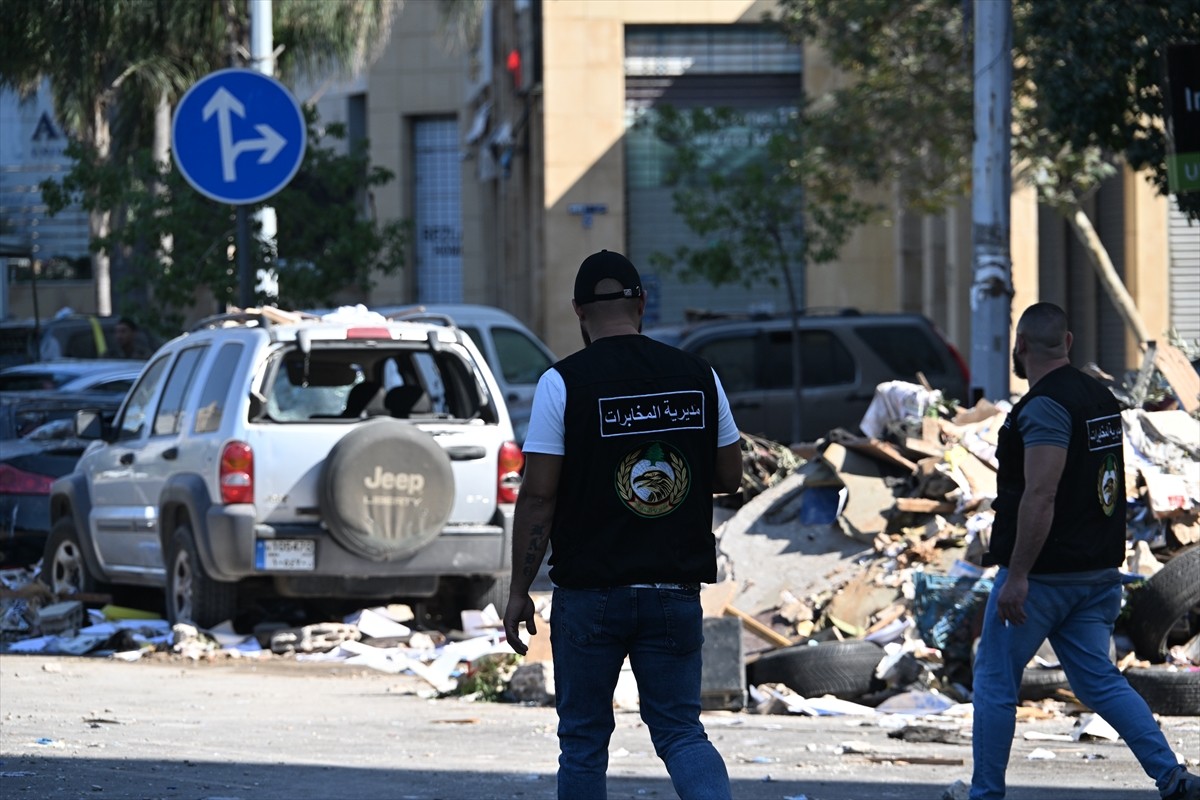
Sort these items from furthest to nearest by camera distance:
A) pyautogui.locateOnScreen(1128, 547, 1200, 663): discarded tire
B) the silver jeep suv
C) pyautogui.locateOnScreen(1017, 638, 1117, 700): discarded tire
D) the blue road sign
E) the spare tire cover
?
1. the blue road sign
2. the silver jeep suv
3. the spare tire cover
4. pyautogui.locateOnScreen(1128, 547, 1200, 663): discarded tire
5. pyautogui.locateOnScreen(1017, 638, 1117, 700): discarded tire

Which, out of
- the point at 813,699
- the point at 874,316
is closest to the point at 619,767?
the point at 813,699

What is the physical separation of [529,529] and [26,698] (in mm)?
5098

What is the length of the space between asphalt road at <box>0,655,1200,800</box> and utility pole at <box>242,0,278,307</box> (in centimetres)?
372

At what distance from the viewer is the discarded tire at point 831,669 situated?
379 inches

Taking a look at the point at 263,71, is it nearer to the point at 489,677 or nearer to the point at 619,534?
the point at 489,677

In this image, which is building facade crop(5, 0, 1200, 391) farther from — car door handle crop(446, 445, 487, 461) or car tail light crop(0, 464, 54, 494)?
car door handle crop(446, 445, 487, 461)

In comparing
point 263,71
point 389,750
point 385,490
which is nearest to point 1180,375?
point 385,490

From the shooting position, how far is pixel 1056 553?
21.0ft

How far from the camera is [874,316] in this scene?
1923 cm

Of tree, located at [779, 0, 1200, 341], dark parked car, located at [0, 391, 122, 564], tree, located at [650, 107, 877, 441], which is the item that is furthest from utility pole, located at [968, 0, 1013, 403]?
tree, located at [650, 107, 877, 441]

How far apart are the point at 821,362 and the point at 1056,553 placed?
12724 millimetres

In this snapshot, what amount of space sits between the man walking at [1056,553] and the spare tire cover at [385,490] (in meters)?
4.79

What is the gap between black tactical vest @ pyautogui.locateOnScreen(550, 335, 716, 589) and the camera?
203 inches

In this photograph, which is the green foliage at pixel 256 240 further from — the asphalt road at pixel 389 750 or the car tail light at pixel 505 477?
the asphalt road at pixel 389 750
